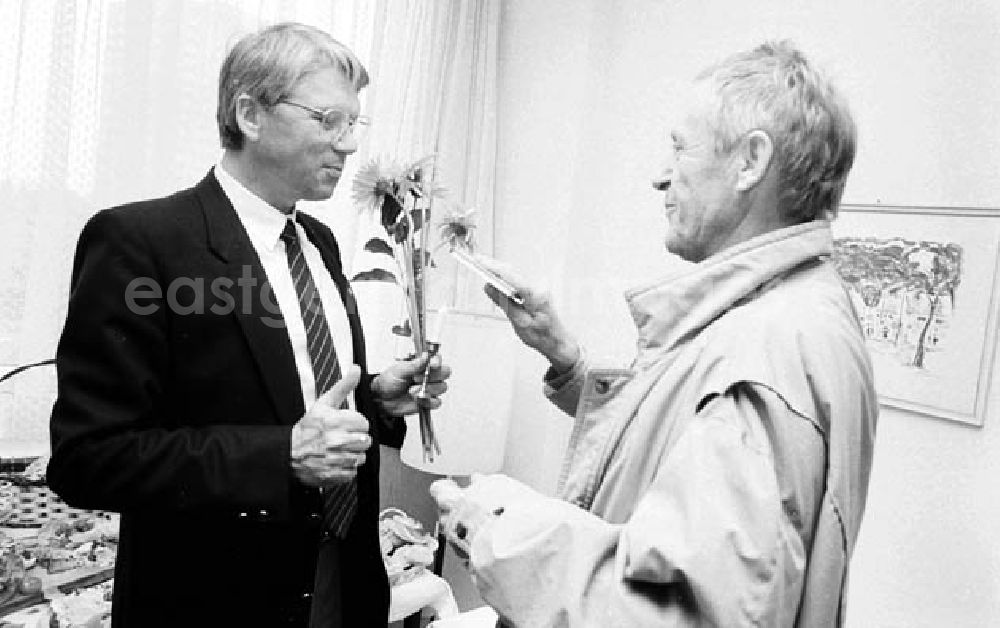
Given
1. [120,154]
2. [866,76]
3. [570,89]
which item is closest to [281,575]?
[120,154]

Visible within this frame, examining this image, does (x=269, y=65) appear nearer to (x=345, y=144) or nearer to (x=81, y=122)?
(x=345, y=144)

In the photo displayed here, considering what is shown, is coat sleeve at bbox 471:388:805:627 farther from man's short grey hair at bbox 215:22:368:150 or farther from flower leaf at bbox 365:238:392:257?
man's short grey hair at bbox 215:22:368:150

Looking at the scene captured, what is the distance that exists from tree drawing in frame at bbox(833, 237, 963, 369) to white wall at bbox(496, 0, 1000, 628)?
0.12m

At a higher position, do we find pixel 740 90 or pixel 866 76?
pixel 866 76

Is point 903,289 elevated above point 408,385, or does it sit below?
above

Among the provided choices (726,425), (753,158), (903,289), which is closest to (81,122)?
(753,158)

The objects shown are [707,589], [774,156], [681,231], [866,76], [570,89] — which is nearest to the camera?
[707,589]

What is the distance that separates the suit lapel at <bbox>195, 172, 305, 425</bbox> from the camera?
4.14ft

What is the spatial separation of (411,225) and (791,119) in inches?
28.6

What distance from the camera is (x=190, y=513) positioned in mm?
1171

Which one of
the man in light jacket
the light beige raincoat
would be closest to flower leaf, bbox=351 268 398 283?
the man in light jacket

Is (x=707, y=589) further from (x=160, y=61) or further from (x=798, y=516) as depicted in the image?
(x=160, y=61)

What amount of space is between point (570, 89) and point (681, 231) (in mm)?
1838

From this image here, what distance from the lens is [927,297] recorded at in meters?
1.82
